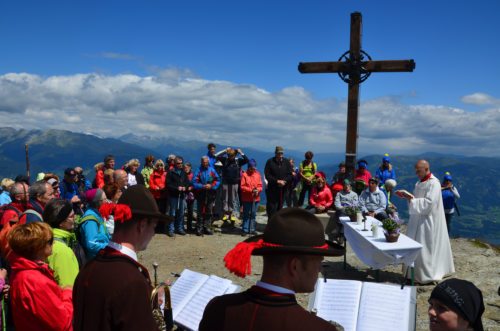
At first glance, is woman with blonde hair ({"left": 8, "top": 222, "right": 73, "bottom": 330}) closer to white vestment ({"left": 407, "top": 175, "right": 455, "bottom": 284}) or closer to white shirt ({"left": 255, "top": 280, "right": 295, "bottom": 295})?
white shirt ({"left": 255, "top": 280, "right": 295, "bottom": 295})

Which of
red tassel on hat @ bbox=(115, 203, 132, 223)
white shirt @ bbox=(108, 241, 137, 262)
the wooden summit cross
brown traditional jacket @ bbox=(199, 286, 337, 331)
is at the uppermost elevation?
the wooden summit cross

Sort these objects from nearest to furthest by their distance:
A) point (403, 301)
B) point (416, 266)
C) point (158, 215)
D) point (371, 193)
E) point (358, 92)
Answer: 1. point (158, 215)
2. point (403, 301)
3. point (416, 266)
4. point (371, 193)
5. point (358, 92)

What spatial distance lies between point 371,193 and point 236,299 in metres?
Result: 8.72

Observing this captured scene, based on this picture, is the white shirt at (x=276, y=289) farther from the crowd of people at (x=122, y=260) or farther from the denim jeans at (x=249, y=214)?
the denim jeans at (x=249, y=214)

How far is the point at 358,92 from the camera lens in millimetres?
10922

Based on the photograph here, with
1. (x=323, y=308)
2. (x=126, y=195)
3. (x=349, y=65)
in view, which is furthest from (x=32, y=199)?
(x=349, y=65)

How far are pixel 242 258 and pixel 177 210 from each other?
1037 centimetres

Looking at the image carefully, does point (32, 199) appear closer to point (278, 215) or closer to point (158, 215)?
point (158, 215)

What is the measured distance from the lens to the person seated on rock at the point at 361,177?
11117mm

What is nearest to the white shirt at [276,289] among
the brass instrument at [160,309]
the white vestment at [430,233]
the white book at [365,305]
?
the brass instrument at [160,309]

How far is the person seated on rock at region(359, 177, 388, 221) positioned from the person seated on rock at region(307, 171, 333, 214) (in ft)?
5.13

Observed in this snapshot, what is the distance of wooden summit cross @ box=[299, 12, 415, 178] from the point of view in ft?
34.9

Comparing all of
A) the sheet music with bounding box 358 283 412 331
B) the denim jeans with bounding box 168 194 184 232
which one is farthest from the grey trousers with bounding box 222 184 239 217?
the sheet music with bounding box 358 283 412 331

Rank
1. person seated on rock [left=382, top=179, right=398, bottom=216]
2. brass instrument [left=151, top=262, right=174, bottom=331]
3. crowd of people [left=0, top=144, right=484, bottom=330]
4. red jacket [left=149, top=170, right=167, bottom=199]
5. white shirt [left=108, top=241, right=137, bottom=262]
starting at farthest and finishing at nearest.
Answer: red jacket [left=149, top=170, right=167, bottom=199], person seated on rock [left=382, top=179, right=398, bottom=216], brass instrument [left=151, top=262, right=174, bottom=331], white shirt [left=108, top=241, right=137, bottom=262], crowd of people [left=0, top=144, right=484, bottom=330]
